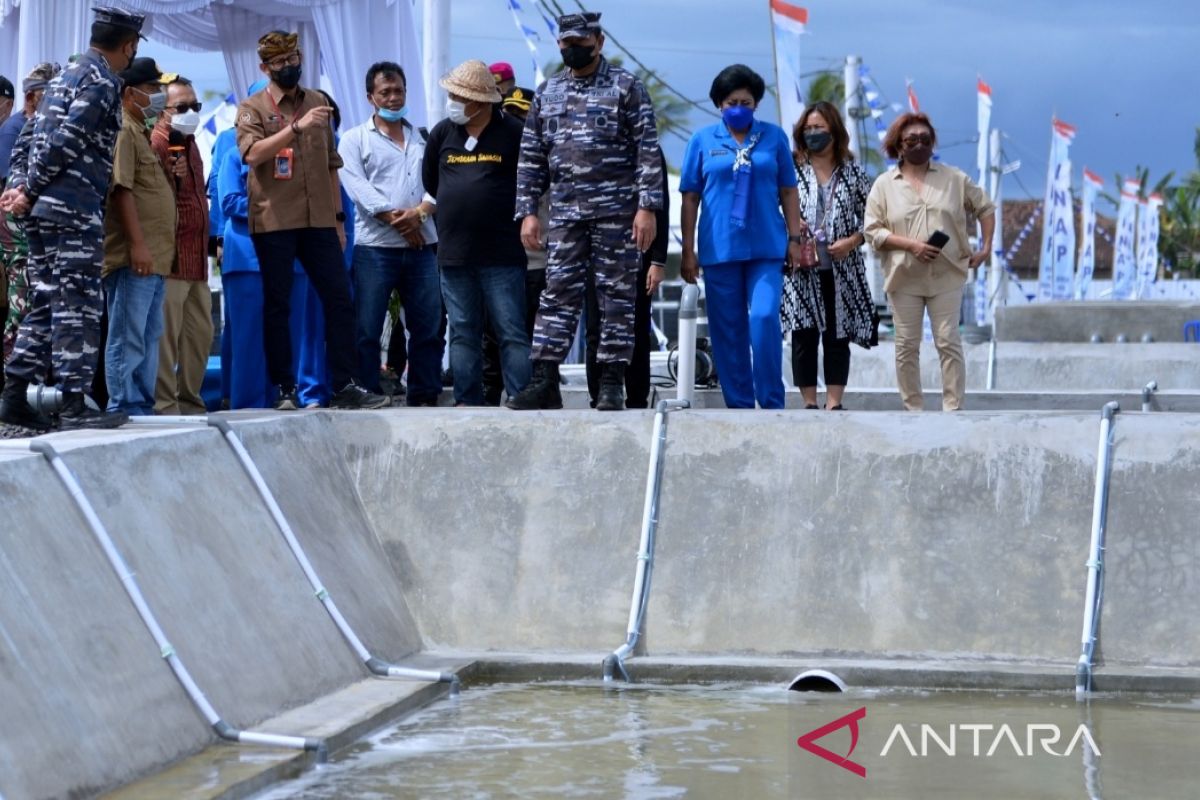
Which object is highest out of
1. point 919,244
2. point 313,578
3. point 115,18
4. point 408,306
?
point 115,18

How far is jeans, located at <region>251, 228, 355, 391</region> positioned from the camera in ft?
29.7

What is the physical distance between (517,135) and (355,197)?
1045 mm

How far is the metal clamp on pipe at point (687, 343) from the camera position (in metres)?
9.29

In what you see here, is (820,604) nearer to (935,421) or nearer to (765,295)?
(935,421)

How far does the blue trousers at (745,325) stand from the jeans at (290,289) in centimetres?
188

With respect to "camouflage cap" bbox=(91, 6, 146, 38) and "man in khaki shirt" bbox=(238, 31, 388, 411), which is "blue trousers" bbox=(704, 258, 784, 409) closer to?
"man in khaki shirt" bbox=(238, 31, 388, 411)

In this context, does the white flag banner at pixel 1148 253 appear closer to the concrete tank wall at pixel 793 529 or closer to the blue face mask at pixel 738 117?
the blue face mask at pixel 738 117

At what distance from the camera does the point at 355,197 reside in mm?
9523

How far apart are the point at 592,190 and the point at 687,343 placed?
1483 millimetres

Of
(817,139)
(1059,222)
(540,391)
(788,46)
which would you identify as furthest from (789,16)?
(1059,222)

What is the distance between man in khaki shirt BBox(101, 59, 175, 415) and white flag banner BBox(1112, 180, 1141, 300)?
123 feet

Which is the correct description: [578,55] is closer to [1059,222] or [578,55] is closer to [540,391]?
[540,391]

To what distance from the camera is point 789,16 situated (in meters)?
19.3

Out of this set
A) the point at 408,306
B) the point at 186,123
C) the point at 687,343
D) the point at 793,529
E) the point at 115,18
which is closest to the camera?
the point at 115,18
